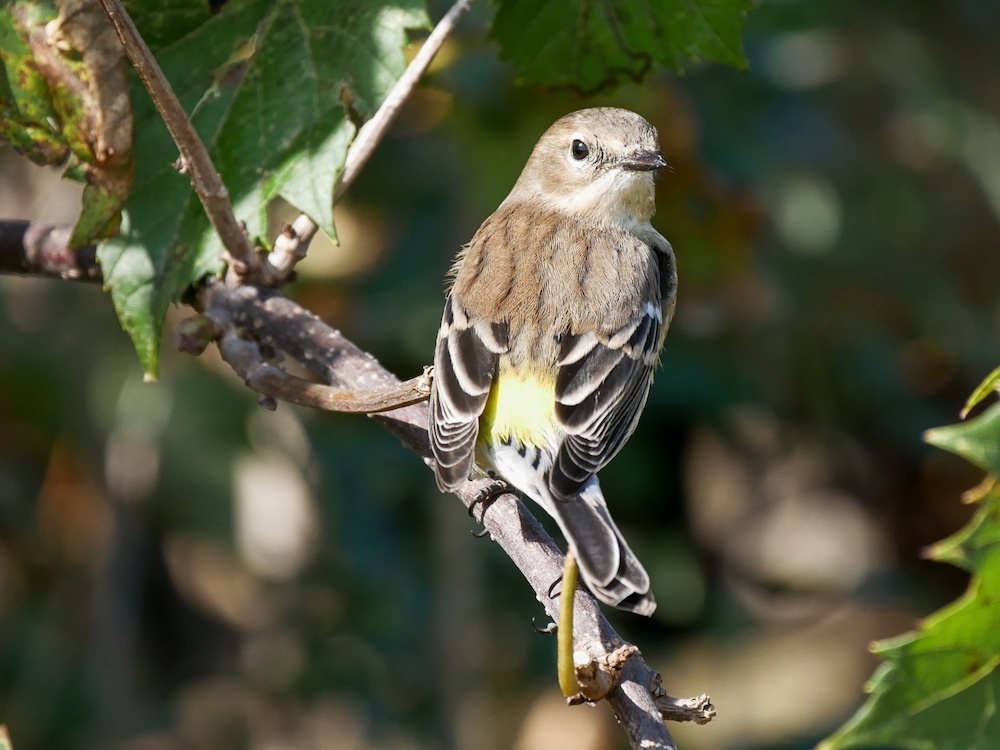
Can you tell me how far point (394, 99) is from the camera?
295 centimetres

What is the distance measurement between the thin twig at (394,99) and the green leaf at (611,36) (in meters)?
0.31

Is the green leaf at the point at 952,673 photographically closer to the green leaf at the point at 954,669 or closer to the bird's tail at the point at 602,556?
the green leaf at the point at 954,669

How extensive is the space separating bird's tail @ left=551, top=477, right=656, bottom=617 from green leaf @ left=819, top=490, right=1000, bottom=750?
863 millimetres

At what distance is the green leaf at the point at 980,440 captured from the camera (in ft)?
5.08

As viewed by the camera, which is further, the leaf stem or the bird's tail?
the bird's tail

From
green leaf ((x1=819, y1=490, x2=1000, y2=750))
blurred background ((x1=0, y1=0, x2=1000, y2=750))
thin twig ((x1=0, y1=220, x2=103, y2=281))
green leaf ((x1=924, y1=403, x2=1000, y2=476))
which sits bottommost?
blurred background ((x1=0, y1=0, x2=1000, y2=750))

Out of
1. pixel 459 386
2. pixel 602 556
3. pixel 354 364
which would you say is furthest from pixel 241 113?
pixel 602 556

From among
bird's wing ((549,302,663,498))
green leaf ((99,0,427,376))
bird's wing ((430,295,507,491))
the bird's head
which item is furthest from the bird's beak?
green leaf ((99,0,427,376))

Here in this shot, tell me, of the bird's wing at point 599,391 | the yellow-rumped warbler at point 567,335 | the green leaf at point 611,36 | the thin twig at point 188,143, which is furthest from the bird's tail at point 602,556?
the green leaf at point 611,36

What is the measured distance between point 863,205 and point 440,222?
87.1 inches

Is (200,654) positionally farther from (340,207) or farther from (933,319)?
(933,319)

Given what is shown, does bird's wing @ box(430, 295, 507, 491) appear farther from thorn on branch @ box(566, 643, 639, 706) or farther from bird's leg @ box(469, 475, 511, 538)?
thorn on branch @ box(566, 643, 639, 706)

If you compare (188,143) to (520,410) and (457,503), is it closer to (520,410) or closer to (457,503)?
(520,410)

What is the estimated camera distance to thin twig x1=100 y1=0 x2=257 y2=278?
2.43 meters
